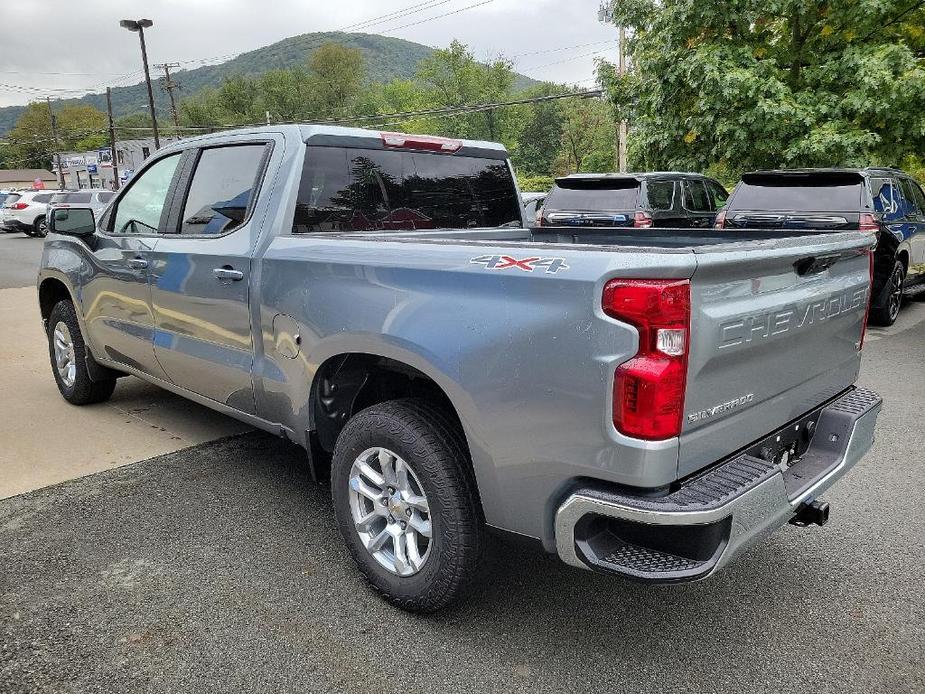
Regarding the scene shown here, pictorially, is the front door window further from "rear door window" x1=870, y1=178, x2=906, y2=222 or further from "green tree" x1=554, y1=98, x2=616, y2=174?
"green tree" x1=554, y1=98, x2=616, y2=174

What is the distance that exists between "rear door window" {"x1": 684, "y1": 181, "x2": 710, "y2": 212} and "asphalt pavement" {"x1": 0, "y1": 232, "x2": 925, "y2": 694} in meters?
8.13

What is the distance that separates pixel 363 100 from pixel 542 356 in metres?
93.1

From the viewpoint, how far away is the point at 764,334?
233cm

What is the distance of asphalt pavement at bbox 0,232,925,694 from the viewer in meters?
2.44

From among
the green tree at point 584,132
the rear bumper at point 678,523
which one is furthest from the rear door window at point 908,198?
the green tree at point 584,132

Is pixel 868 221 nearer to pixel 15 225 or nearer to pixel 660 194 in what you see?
pixel 660 194

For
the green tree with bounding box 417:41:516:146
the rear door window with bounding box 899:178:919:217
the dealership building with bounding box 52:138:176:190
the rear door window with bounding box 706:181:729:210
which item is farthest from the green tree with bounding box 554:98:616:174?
the rear door window with bounding box 899:178:919:217

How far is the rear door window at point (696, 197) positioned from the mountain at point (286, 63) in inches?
5152

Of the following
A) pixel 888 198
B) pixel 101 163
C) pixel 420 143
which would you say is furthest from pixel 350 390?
pixel 101 163

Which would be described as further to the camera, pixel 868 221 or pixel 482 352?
pixel 868 221

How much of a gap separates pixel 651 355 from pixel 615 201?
333 inches

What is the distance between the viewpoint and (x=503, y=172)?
14.4ft

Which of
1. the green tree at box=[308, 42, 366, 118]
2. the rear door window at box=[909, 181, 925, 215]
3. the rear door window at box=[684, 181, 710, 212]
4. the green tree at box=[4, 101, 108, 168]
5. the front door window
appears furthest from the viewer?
the green tree at box=[4, 101, 108, 168]

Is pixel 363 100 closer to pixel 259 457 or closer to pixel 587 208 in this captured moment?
pixel 587 208
